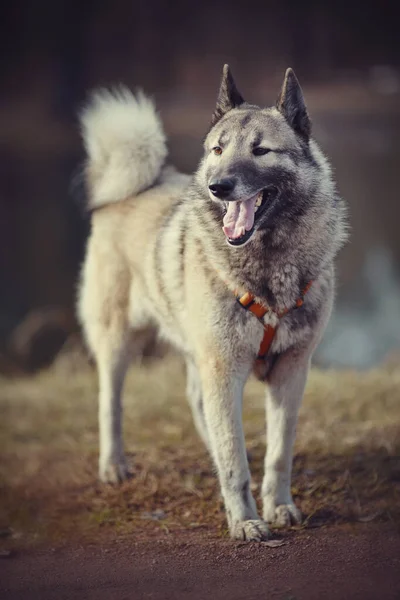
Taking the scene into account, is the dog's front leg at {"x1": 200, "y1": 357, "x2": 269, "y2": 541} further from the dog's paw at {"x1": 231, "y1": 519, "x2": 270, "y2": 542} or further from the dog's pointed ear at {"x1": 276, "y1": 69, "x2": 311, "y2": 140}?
the dog's pointed ear at {"x1": 276, "y1": 69, "x2": 311, "y2": 140}

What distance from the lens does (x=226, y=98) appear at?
2.76 m

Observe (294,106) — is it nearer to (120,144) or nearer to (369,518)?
(120,144)

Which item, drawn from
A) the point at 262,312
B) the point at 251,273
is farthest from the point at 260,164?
the point at 262,312

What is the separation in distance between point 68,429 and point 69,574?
2.03m

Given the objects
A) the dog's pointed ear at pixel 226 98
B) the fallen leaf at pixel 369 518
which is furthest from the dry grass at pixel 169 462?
the dog's pointed ear at pixel 226 98

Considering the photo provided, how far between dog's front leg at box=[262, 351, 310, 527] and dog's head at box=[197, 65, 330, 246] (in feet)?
1.78

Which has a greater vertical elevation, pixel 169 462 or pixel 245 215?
pixel 245 215

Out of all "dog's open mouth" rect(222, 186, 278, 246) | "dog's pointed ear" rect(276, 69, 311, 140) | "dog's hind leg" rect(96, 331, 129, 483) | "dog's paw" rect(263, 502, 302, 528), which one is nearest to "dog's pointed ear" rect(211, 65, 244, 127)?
"dog's pointed ear" rect(276, 69, 311, 140)

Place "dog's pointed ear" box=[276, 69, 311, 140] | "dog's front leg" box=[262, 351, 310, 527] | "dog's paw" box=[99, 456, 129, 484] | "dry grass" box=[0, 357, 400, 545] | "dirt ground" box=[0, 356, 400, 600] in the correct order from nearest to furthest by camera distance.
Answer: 1. "dirt ground" box=[0, 356, 400, 600]
2. "dog's pointed ear" box=[276, 69, 311, 140]
3. "dog's front leg" box=[262, 351, 310, 527]
4. "dry grass" box=[0, 357, 400, 545]
5. "dog's paw" box=[99, 456, 129, 484]

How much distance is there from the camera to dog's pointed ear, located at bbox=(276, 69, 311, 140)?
8.44 ft

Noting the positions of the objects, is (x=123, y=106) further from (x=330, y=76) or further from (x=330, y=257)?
(x=330, y=76)

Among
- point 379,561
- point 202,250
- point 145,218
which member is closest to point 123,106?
point 145,218

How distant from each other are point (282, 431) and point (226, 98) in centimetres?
127

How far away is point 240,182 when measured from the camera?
2385mm
